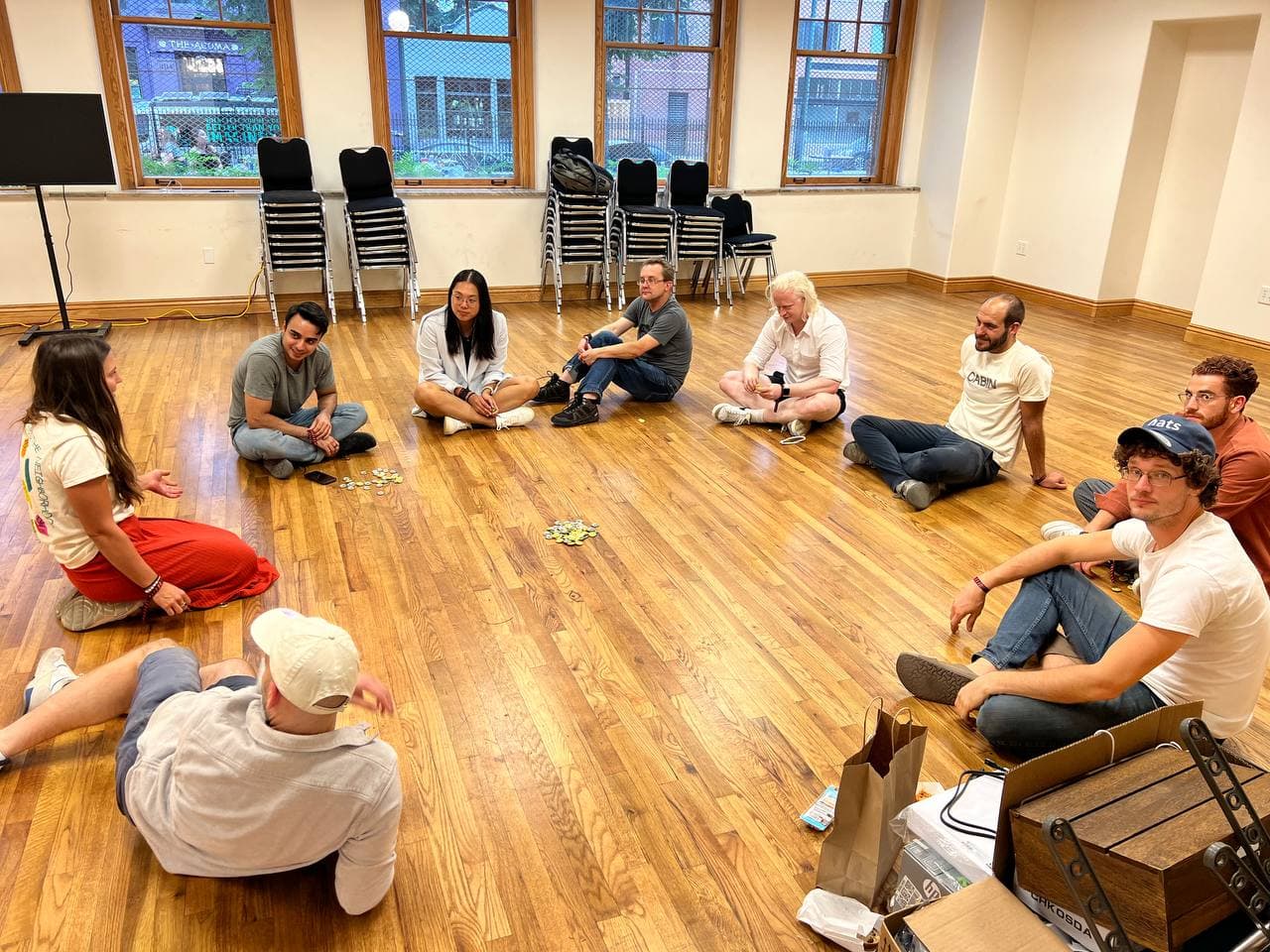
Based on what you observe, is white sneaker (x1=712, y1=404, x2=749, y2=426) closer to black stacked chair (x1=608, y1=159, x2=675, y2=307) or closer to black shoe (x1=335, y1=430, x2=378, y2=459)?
black shoe (x1=335, y1=430, x2=378, y2=459)

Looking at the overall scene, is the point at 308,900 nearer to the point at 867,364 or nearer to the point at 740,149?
the point at 867,364

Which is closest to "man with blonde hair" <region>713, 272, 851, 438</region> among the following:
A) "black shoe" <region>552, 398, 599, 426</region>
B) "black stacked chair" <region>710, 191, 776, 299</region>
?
"black shoe" <region>552, 398, 599, 426</region>

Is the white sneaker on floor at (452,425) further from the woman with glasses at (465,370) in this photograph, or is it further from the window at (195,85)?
the window at (195,85)

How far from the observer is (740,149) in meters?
8.58

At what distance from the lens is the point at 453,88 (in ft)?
25.1

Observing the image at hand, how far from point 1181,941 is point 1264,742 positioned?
1.33 metres

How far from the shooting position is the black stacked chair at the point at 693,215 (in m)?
8.02

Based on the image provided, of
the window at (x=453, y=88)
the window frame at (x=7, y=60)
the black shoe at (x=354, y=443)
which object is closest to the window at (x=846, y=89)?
the window at (x=453, y=88)

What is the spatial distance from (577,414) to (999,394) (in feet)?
7.08

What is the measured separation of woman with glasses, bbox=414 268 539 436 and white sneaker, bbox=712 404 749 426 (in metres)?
1.05

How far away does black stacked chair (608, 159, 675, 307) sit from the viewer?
782 centimetres

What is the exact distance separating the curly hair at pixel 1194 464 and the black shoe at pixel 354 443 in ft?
11.3

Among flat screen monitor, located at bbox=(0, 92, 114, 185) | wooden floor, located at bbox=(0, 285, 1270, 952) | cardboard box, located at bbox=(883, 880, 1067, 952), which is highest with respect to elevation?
flat screen monitor, located at bbox=(0, 92, 114, 185)

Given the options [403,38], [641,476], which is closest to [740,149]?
[403,38]
